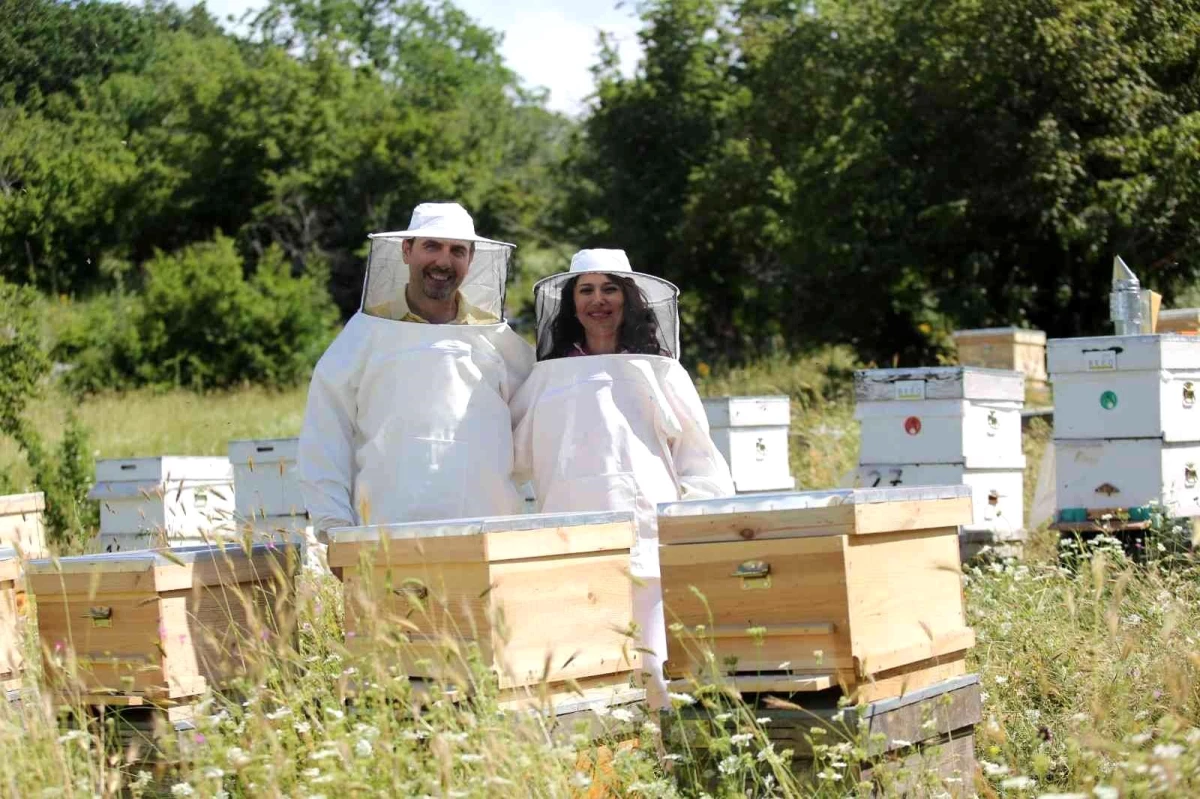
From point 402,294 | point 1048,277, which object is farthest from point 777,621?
point 1048,277

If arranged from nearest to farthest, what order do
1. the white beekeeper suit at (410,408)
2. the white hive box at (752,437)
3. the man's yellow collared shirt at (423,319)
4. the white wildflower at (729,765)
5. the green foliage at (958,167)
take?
1. the white wildflower at (729,765)
2. the white beekeeper suit at (410,408)
3. the man's yellow collared shirt at (423,319)
4. the white hive box at (752,437)
5. the green foliage at (958,167)

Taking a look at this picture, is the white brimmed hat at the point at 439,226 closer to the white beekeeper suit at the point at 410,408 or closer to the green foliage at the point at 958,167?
the white beekeeper suit at the point at 410,408

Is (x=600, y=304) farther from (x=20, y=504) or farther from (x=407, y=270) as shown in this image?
(x=20, y=504)

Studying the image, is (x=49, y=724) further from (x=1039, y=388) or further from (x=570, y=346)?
(x=1039, y=388)

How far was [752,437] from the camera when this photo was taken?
9164 millimetres

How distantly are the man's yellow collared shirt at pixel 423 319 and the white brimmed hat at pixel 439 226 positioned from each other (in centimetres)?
23

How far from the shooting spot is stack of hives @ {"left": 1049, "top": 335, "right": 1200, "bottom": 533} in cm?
698

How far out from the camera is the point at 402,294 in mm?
5094

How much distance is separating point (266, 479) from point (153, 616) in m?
5.00

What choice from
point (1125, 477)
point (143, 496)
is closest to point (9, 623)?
point (143, 496)

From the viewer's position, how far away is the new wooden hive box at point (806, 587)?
11.7ft

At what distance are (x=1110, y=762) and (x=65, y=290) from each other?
20225mm

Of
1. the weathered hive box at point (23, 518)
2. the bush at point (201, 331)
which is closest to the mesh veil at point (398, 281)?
the weathered hive box at point (23, 518)

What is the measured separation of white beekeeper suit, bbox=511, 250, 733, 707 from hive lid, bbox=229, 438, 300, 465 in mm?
3916
